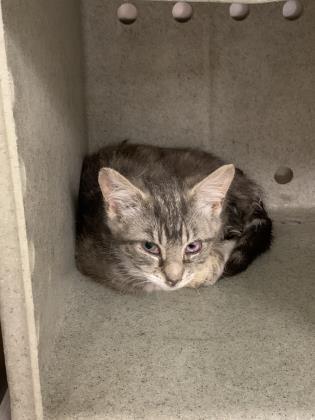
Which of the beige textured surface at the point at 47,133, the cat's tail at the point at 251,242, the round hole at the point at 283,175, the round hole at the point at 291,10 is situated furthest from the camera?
the round hole at the point at 283,175

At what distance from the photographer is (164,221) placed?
138 cm

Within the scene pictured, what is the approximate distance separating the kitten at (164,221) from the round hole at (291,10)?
53 centimetres

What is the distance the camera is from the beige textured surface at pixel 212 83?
68.0 inches

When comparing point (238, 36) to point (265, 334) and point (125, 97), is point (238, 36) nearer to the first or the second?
point (125, 97)

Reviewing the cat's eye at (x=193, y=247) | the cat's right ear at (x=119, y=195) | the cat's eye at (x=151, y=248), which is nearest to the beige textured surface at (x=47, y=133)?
the cat's right ear at (x=119, y=195)

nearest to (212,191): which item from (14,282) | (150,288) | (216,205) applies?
(216,205)

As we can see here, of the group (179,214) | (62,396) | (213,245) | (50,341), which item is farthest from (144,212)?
(62,396)

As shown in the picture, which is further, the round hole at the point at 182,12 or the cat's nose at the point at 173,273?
the round hole at the point at 182,12

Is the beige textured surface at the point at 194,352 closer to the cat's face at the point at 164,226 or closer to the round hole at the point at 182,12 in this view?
the cat's face at the point at 164,226

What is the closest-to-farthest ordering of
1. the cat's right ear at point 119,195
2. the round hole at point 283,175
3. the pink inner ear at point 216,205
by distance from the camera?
the cat's right ear at point 119,195 → the pink inner ear at point 216,205 → the round hole at point 283,175

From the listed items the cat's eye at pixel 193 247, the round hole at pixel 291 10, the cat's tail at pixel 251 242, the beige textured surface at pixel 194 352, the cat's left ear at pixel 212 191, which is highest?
the round hole at pixel 291 10

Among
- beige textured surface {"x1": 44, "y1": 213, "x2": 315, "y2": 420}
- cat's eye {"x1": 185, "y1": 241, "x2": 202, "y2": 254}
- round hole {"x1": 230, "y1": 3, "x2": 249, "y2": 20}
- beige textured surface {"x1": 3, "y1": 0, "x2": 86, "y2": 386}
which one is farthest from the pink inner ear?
round hole {"x1": 230, "y1": 3, "x2": 249, "y2": 20}

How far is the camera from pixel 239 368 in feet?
3.81

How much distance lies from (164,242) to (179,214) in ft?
0.31
